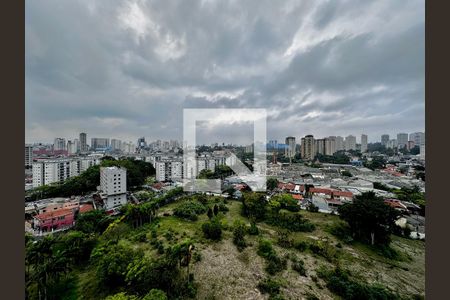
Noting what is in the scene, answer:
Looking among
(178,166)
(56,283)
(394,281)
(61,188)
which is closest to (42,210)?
(61,188)

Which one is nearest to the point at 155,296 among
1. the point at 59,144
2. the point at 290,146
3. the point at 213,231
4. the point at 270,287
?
the point at 270,287

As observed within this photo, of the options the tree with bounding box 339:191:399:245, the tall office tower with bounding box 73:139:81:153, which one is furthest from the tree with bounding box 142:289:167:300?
the tall office tower with bounding box 73:139:81:153

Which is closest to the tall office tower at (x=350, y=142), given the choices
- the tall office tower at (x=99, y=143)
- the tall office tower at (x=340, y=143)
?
the tall office tower at (x=340, y=143)

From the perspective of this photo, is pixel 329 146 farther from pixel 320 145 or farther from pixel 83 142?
pixel 83 142

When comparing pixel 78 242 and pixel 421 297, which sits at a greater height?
pixel 78 242

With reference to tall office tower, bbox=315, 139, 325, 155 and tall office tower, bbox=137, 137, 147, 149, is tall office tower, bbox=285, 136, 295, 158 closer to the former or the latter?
tall office tower, bbox=315, 139, 325, 155

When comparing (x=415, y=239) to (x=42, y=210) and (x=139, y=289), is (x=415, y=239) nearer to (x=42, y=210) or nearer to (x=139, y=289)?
(x=139, y=289)
